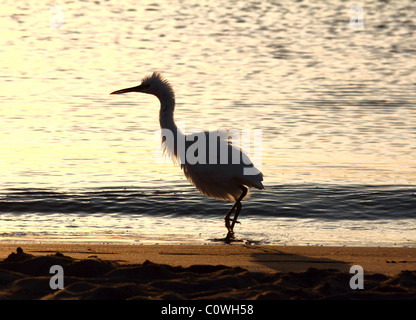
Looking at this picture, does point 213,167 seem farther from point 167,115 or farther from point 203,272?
point 203,272

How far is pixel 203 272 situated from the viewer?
21.2 feet

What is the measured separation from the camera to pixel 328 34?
24297 millimetres

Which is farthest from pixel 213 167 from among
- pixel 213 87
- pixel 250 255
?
pixel 213 87

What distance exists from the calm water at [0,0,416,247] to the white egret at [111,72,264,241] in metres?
0.44

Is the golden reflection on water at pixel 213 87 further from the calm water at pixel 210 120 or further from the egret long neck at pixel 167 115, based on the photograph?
the egret long neck at pixel 167 115

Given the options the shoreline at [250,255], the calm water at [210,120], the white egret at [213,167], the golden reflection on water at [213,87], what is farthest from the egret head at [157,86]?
the shoreline at [250,255]

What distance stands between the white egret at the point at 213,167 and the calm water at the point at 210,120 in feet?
1.43

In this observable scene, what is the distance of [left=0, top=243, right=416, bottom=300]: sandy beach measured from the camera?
5.52m

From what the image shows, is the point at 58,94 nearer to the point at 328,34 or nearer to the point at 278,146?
the point at 278,146

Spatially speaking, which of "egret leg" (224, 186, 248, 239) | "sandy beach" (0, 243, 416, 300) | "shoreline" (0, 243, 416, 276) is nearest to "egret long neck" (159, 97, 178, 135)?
"egret leg" (224, 186, 248, 239)

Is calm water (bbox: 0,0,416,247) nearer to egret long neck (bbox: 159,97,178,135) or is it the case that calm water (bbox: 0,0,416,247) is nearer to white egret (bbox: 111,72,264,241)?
white egret (bbox: 111,72,264,241)

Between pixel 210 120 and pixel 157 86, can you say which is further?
pixel 210 120

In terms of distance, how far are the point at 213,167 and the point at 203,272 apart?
119 inches
